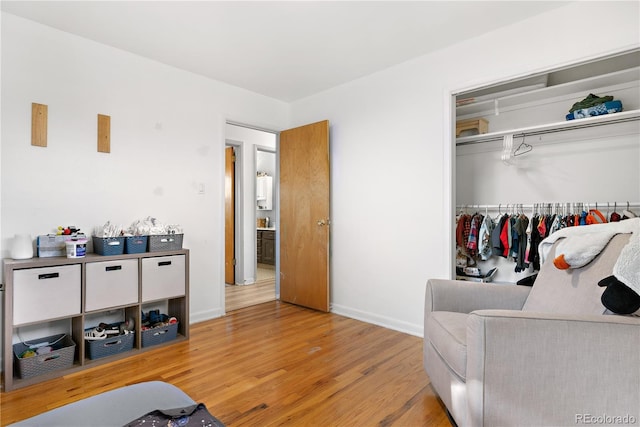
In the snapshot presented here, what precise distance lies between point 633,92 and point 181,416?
3.74 m

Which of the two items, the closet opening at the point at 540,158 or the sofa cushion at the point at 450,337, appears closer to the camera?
the sofa cushion at the point at 450,337

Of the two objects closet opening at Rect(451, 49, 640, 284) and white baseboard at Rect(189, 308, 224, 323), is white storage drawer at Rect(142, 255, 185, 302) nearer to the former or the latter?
white baseboard at Rect(189, 308, 224, 323)

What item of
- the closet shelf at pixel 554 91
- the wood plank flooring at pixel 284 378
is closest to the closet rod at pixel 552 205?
the closet shelf at pixel 554 91

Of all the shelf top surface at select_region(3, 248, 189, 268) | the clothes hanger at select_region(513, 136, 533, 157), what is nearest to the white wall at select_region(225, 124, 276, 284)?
the shelf top surface at select_region(3, 248, 189, 268)

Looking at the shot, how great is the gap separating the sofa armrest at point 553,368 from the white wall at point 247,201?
4.13 m

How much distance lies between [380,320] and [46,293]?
2637mm

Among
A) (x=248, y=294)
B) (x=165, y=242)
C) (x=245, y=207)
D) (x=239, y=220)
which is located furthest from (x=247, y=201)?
(x=165, y=242)

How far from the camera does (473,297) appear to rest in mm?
1991

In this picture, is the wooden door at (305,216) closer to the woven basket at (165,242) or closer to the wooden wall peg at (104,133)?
the woven basket at (165,242)

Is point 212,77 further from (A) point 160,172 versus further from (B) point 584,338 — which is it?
(B) point 584,338

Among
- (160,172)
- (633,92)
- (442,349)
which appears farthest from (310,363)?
(633,92)

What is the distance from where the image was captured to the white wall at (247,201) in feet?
16.5

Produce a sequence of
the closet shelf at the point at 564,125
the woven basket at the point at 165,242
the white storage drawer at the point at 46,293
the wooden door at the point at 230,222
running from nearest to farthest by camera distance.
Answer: the white storage drawer at the point at 46,293 → the closet shelf at the point at 564,125 → the woven basket at the point at 165,242 → the wooden door at the point at 230,222

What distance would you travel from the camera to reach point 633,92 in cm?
270
